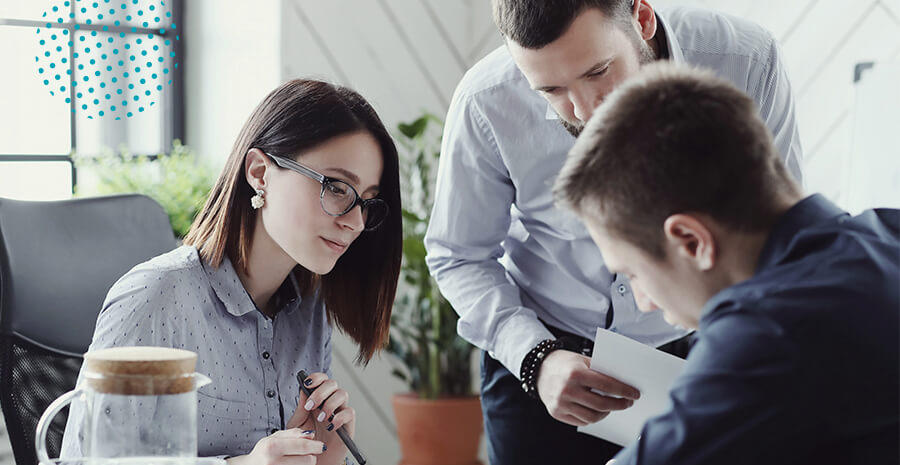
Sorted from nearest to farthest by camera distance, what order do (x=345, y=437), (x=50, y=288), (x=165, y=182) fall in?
(x=345, y=437) < (x=50, y=288) < (x=165, y=182)

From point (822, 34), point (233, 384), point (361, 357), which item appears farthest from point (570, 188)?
point (822, 34)

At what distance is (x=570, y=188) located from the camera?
95 cm

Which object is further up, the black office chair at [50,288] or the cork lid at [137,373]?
the cork lid at [137,373]

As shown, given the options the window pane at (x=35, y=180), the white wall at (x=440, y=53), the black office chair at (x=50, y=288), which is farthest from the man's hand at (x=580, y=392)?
the window pane at (x=35, y=180)

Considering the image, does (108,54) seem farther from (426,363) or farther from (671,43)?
(671,43)

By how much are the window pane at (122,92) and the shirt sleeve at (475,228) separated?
1703 millimetres

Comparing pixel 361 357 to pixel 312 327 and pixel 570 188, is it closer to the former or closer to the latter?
pixel 312 327

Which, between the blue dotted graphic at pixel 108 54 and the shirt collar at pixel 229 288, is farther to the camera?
the blue dotted graphic at pixel 108 54

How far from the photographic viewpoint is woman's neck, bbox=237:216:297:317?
5.06 ft

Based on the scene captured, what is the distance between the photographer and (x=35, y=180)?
2914 mm

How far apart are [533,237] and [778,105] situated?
0.49 m

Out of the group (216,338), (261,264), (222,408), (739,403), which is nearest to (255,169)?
(261,264)

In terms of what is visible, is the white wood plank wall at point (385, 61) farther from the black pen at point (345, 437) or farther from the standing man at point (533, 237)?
the black pen at point (345, 437)

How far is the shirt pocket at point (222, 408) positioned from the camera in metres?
1.40
